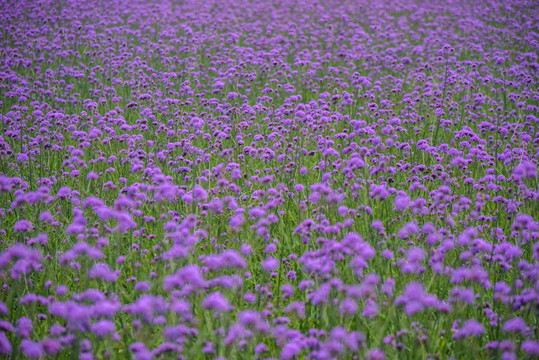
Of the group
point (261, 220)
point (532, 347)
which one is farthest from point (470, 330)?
point (261, 220)

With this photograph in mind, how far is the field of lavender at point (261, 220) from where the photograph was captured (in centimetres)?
246

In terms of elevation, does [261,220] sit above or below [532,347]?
below

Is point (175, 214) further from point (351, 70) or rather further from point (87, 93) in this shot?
point (351, 70)

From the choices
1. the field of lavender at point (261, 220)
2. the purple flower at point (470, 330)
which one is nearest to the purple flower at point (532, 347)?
the field of lavender at point (261, 220)

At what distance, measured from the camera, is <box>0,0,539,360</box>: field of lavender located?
246cm

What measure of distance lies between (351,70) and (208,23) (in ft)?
15.1

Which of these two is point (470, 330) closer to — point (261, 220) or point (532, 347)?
point (532, 347)

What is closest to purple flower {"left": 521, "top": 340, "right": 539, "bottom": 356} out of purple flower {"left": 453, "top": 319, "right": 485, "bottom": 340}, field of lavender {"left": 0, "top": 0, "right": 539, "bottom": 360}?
field of lavender {"left": 0, "top": 0, "right": 539, "bottom": 360}

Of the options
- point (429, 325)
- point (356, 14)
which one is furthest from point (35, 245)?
point (356, 14)

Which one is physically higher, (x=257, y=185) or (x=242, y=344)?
(x=242, y=344)

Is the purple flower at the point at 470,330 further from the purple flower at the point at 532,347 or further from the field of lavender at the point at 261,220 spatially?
the purple flower at the point at 532,347

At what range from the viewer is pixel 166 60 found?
778cm

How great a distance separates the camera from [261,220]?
3289mm

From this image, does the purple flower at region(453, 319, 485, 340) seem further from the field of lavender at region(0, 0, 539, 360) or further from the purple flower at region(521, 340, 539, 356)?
the purple flower at region(521, 340, 539, 356)
